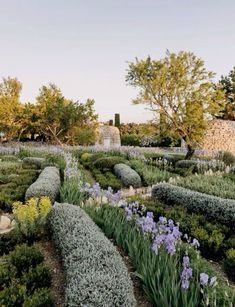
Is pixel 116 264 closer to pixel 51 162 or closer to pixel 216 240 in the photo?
pixel 216 240

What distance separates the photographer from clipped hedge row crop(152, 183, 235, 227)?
26.1 feet

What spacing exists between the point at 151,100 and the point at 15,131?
14087mm

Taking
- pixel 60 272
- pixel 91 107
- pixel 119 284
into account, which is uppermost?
pixel 91 107

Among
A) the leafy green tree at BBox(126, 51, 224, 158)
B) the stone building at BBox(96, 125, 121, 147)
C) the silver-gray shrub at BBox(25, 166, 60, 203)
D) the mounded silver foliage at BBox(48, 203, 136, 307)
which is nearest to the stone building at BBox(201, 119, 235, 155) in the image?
the leafy green tree at BBox(126, 51, 224, 158)

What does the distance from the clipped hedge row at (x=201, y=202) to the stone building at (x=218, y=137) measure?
49.2 feet

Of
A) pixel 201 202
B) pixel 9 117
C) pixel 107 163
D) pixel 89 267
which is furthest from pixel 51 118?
pixel 89 267

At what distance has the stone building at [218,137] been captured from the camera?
2435cm

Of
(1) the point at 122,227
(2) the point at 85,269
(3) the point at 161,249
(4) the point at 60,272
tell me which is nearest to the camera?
(2) the point at 85,269

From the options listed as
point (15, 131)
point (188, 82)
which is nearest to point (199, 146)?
point (188, 82)

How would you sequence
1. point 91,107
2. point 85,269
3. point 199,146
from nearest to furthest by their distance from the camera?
point 85,269, point 199,146, point 91,107

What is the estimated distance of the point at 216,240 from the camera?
21.5 ft

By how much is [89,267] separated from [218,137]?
2140cm

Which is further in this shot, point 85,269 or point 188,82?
point 188,82

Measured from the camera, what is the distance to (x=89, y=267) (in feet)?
14.8
